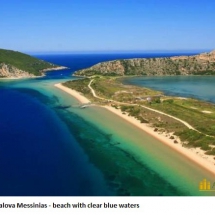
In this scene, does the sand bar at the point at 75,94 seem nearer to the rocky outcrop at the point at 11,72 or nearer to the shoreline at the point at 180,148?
the shoreline at the point at 180,148

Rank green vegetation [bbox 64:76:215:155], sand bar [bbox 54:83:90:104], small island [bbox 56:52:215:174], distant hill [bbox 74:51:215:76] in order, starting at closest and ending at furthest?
small island [bbox 56:52:215:174] → green vegetation [bbox 64:76:215:155] → sand bar [bbox 54:83:90:104] → distant hill [bbox 74:51:215:76]

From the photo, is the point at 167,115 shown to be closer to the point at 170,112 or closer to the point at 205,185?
the point at 170,112

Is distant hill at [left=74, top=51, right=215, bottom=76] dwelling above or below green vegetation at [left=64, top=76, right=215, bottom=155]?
above

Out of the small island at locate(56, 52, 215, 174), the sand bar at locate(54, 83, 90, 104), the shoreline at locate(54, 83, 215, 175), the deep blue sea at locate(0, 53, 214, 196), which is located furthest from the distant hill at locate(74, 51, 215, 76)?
the shoreline at locate(54, 83, 215, 175)

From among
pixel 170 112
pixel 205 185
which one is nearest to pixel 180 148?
pixel 205 185

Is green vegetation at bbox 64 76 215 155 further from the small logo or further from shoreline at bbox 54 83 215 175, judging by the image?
the small logo

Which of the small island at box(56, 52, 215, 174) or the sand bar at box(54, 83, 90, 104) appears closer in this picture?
the small island at box(56, 52, 215, 174)

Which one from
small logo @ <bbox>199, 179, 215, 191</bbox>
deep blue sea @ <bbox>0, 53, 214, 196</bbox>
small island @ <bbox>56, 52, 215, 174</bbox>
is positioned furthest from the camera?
small island @ <bbox>56, 52, 215, 174</bbox>
